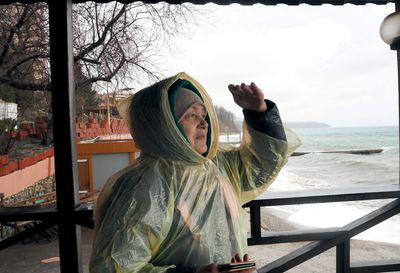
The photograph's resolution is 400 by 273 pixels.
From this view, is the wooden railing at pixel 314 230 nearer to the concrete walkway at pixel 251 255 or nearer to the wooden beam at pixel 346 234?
the wooden beam at pixel 346 234

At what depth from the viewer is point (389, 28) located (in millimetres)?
1602

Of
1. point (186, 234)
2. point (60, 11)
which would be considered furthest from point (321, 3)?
point (186, 234)

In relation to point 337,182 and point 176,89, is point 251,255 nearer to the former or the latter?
point 176,89

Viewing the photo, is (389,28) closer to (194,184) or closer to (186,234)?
(194,184)

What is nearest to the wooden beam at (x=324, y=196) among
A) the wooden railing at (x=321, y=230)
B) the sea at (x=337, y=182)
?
the wooden railing at (x=321, y=230)

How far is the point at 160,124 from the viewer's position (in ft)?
2.87

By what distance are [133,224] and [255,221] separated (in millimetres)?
957

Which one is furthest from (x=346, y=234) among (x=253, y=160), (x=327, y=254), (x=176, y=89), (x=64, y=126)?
(x=327, y=254)

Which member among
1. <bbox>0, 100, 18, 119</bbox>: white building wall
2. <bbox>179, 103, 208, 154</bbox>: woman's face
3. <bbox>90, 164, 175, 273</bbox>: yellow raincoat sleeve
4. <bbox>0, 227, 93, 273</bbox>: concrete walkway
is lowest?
<bbox>0, 227, 93, 273</bbox>: concrete walkway

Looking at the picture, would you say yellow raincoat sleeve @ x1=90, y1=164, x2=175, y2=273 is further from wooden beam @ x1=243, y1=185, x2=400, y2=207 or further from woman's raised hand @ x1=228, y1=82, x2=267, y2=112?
wooden beam @ x1=243, y1=185, x2=400, y2=207

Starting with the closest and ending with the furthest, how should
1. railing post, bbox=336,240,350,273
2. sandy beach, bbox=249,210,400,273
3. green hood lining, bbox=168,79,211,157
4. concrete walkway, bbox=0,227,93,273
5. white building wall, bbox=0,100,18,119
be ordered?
green hood lining, bbox=168,79,211,157, railing post, bbox=336,240,350,273, concrete walkway, bbox=0,227,93,273, sandy beach, bbox=249,210,400,273, white building wall, bbox=0,100,18,119

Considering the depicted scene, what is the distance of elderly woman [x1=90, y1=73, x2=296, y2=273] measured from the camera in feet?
2.68

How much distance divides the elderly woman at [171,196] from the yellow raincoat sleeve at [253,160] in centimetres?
11

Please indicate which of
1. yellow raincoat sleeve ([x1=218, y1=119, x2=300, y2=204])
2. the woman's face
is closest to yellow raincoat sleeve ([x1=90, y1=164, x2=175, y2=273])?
the woman's face
